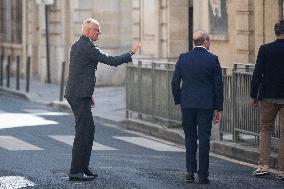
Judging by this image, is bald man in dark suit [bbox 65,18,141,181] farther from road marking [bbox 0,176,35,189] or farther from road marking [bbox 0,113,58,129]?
road marking [bbox 0,113,58,129]

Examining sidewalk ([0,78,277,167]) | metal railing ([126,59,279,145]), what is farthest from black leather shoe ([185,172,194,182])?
metal railing ([126,59,279,145])

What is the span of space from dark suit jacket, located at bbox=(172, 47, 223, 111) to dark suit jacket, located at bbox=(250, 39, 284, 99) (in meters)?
0.79

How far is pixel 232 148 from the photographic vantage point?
50.2ft

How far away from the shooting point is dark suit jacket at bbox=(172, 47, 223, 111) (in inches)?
480

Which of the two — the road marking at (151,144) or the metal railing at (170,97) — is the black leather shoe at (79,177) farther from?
the road marking at (151,144)

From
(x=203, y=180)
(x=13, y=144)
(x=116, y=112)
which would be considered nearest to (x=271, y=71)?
(x=203, y=180)

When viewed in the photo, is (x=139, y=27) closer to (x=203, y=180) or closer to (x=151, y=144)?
(x=151, y=144)

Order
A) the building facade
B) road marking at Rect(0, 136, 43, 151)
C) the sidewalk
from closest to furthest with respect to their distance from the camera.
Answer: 1. the sidewalk
2. road marking at Rect(0, 136, 43, 151)
3. the building facade

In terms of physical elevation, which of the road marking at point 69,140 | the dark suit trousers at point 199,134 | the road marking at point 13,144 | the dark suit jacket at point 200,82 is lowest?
the road marking at point 69,140

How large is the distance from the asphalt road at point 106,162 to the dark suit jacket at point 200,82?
35.9 inches

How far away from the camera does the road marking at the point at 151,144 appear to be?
53.5 feet

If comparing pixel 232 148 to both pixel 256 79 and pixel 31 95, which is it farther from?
pixel 31 95

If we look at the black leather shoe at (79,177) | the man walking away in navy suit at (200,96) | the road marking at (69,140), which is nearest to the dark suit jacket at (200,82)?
the man walking away in navy suit at (200,96)

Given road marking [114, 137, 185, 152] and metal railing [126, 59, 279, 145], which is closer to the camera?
metal railing [126, 59, 279, 145]
